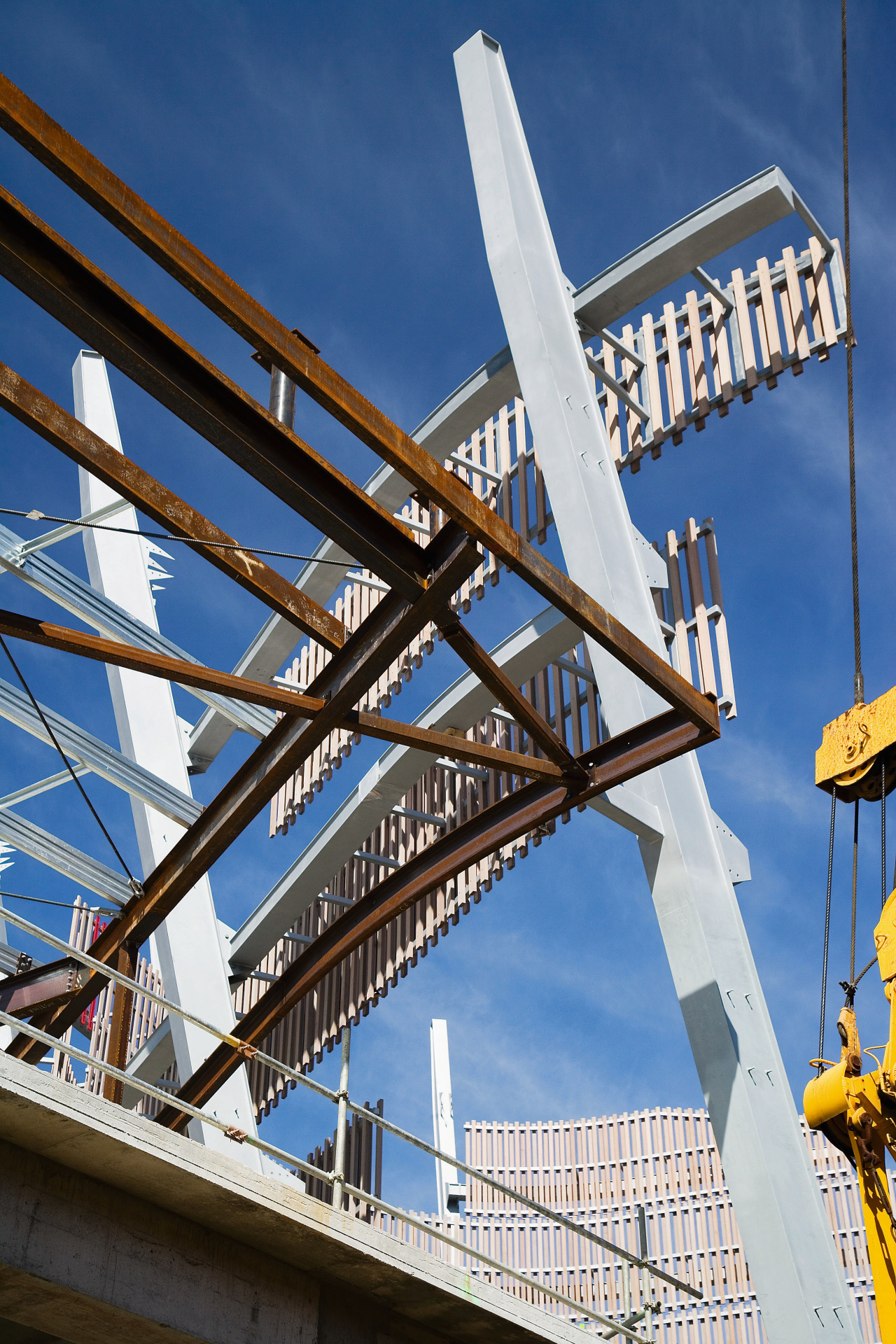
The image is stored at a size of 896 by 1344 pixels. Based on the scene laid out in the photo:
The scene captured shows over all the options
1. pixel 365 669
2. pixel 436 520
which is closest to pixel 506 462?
pixel 436 520

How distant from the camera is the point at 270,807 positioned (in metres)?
20.4

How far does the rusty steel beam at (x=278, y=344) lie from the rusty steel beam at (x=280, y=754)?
318mm

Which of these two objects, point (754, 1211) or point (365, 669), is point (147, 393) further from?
point (754, 1211)

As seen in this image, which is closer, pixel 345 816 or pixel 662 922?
pixel 662 922

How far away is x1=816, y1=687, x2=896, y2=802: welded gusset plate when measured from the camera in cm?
1058

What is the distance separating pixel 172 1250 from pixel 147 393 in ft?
16.6

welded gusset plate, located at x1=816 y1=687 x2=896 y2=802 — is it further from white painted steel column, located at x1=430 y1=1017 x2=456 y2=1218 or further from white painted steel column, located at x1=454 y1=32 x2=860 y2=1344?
white painted steel column, located at x1=430 y1=1017 x2=456 y2=1218

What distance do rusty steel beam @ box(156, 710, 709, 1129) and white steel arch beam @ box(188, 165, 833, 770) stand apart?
12.9 feet

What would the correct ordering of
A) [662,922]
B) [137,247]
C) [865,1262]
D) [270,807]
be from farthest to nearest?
1. [865,1262]
2. [270,807]
3. [662,922]
4. [137,247]

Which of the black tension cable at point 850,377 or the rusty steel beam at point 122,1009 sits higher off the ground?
the black tension cable at point 850,377

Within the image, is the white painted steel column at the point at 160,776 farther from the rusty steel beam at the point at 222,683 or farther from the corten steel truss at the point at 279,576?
the rusty steel beam at the point at 222,683

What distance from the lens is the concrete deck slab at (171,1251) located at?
25.0ft

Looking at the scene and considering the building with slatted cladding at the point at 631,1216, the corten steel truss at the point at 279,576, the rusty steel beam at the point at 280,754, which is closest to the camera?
the corten steel truss at the point at 279,576

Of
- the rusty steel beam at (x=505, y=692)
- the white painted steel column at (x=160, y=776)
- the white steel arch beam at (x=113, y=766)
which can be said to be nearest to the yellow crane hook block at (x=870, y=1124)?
the rusty steel beam at (x=505, y=692)
